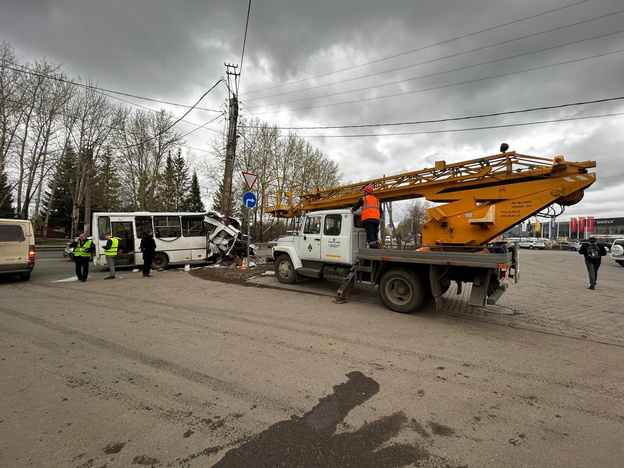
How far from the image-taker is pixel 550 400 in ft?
9.37

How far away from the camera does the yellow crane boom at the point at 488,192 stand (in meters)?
5.26

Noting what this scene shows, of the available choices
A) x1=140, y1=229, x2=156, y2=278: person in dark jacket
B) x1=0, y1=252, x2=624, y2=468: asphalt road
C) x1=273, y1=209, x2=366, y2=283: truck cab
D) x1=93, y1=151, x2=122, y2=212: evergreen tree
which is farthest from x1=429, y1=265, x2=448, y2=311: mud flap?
x1=93, y1=151, x2=122, y2=212: evergreen tree

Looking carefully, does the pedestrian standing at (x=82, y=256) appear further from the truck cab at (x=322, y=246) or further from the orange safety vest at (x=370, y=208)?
the orange safety vest at (x=370, y=208)

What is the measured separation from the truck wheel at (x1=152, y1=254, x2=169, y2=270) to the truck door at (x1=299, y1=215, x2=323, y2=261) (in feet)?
21.3

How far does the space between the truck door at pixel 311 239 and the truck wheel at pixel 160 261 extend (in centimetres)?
649

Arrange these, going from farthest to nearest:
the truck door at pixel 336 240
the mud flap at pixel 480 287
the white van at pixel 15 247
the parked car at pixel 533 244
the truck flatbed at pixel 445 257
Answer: the parked car at pixel 533 244
the white van at pixel 15 247
the truck door at pixel 336 240
the mud flap at pixel 480 287
the truck flatbed at pixel 445 257

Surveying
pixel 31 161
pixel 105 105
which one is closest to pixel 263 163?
pixel 105 105

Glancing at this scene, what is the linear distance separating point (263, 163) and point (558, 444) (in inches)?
1066

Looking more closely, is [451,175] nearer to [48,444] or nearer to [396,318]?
[396,318]

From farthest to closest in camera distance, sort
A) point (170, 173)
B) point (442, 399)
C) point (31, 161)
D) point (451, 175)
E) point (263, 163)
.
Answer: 1. point (170, 173)
2. point (263, 163)
3. point (31, 161)
4. point (451, 175)
5. point (442, 399)

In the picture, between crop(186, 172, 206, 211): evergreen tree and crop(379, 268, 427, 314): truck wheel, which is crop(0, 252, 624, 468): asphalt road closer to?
crop(379, 268, 427, 314): truck wheel

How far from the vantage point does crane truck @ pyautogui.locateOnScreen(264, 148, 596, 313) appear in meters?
5.17

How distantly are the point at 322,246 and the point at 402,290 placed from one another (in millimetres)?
2518

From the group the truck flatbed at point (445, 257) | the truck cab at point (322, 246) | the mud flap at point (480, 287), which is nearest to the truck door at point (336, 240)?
the truck cab at point (322, 246)
